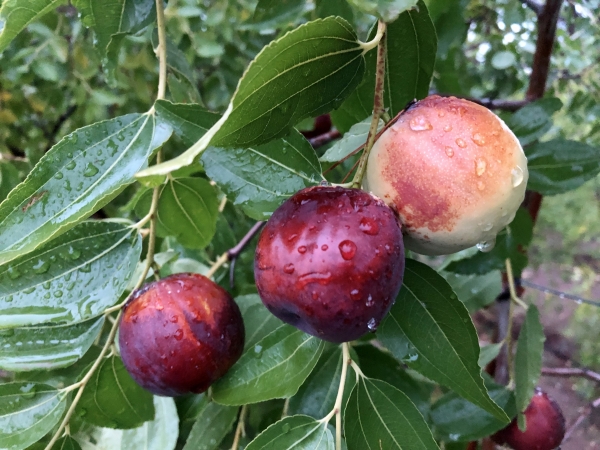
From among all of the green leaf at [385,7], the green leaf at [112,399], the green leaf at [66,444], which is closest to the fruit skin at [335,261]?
the green leaf at [385,7]

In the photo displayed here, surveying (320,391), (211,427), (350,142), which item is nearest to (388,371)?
(320,391)

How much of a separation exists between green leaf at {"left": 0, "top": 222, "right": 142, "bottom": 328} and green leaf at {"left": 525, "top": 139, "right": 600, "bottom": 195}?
951mm

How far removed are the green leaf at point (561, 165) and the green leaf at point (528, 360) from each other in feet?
1.06

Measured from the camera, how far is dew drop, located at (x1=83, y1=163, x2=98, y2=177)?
730 millimetres

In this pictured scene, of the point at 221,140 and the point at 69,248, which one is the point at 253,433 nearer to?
the point at 69,248

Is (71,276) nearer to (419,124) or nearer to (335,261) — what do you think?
(335,261)

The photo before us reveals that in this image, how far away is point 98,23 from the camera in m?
0.96

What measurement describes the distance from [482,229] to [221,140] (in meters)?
0.36

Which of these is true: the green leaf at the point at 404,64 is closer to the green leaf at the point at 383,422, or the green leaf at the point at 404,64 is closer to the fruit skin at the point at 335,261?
the fruit skin at the point at 335,261

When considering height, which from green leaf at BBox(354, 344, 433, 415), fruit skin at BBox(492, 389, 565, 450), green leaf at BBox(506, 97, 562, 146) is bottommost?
fruit skin at BBox(492, 389, 565, 450)

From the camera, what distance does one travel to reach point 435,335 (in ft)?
2.56

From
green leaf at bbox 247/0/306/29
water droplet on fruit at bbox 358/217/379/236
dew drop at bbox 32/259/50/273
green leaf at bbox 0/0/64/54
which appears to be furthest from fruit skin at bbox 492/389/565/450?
green leaf at bbox 0/0/64/54

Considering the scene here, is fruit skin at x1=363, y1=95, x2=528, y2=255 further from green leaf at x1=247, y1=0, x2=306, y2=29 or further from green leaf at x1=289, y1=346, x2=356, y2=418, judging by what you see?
green leaf at x1=247, y1=0, x2=306, y2=29

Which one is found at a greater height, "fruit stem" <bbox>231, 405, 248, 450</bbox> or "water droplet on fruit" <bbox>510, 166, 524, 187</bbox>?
"water droplet on fruit" <bbox>510, 166, 524, 187</bbox>
